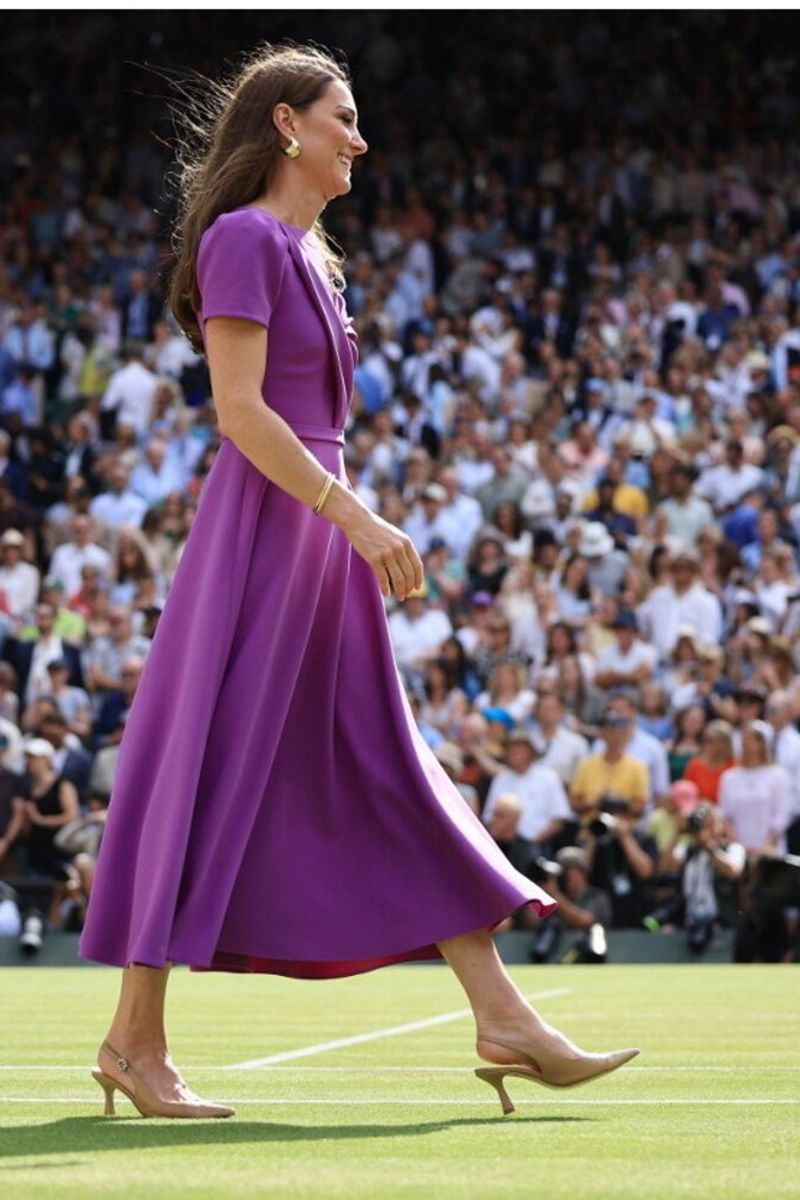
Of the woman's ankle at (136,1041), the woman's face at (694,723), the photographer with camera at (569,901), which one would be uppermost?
the woman's face at (694,723)

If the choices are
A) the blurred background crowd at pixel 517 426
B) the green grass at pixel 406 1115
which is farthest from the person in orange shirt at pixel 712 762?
the green grass at pixel 406 1115

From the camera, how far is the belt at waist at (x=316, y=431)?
5.08 m

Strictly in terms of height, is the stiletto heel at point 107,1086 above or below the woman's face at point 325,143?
below

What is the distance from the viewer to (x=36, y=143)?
92.3ft

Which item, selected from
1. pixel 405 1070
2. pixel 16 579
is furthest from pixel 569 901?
pixel 405 1070

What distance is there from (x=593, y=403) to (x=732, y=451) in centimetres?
190

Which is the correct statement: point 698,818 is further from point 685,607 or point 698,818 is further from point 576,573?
point 576,573

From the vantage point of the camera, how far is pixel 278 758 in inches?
195

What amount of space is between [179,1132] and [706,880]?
1021 cm

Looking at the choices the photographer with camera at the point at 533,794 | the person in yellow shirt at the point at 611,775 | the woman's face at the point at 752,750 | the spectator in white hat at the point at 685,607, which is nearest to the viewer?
the woman's face at the point at 752,750

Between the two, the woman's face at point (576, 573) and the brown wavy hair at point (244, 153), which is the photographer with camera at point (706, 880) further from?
the brown wavy hair at point (244, 153)

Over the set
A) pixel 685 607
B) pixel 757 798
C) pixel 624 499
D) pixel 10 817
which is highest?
pixel 624 499

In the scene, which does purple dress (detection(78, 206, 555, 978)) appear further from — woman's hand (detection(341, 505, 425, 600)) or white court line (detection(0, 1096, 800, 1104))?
white court line (detection(0, 1096, 800, 1104))

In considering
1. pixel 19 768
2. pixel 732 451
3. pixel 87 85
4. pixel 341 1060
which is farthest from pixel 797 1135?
pixel 87 85
